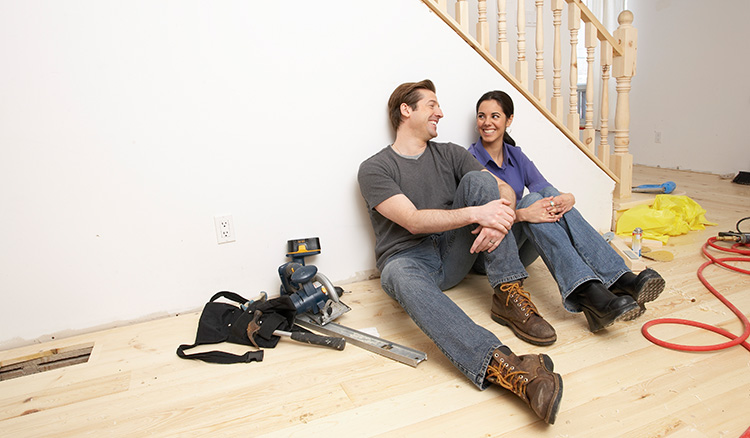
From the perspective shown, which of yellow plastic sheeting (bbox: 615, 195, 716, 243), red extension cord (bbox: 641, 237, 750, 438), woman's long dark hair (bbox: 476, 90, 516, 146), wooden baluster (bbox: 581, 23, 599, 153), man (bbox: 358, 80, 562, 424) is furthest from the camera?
→ yellow plastic sheeting (bbox: 615, 195, 716, 243)

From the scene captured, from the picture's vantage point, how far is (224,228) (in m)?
2.00

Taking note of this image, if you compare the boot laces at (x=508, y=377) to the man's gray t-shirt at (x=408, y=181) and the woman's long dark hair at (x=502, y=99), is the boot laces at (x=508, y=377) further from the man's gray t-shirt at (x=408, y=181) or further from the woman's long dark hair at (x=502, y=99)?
the woman's long dark hair at (x=502, y=99)

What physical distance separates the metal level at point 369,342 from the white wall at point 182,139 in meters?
0.38

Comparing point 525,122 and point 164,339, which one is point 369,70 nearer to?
point 525,122

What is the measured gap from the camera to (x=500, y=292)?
1.72m

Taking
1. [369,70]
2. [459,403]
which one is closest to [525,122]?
[369,70]

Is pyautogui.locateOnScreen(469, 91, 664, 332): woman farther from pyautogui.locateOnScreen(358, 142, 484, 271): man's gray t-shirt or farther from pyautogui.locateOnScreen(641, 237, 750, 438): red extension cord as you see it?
pyautogui.locateOnScreen(358, 142, 484, 271): man's gray t-shirt

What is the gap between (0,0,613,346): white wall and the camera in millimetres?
1716

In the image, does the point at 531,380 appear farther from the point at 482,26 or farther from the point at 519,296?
the point at 482,26

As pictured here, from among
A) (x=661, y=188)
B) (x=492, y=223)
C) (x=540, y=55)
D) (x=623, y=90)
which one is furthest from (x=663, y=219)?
(x=492, y=223)

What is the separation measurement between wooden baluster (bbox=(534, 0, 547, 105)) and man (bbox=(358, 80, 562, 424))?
0.73 metres

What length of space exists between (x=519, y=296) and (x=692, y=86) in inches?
151

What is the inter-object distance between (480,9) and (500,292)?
4.48ft

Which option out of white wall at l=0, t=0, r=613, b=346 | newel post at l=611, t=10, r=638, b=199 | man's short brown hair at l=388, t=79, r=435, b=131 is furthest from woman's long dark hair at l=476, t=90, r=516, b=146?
newel post at l=611, t=10, r=638, b=199
